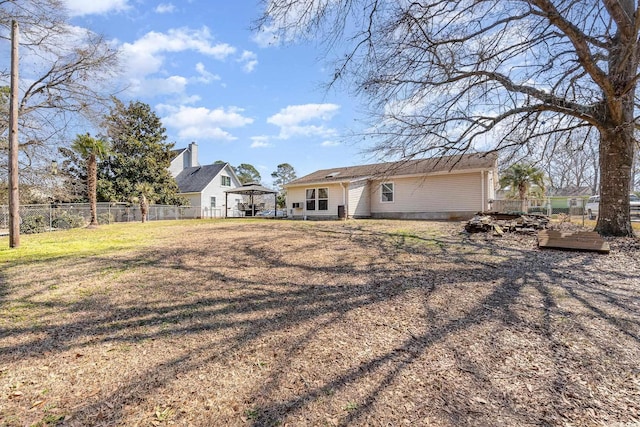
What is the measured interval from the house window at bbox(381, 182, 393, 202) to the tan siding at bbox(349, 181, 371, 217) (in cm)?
92

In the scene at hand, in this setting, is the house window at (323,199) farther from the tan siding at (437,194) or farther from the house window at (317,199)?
the tan siding at (437,194)

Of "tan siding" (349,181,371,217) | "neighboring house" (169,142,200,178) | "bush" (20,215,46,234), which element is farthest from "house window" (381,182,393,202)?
"neighboring house" (169,142,200,178)

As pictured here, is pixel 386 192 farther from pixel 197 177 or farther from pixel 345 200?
pixel 197 177

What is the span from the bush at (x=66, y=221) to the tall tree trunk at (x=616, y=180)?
66.3 feet

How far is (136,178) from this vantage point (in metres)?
25.3

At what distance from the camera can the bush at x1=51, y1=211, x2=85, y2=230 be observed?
14038mm

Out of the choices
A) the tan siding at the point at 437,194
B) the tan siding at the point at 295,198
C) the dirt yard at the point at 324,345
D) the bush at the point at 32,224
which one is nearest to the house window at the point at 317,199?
the tan siding at the point at 295,198

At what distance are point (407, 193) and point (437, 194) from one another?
1583mm

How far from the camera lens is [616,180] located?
24.0ft

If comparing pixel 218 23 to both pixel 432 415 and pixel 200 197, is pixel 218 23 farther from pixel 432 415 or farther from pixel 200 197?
pixel 200 197

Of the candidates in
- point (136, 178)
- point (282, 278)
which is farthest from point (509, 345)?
point (136, 178)

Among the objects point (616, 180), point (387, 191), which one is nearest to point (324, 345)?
point (616, 180)

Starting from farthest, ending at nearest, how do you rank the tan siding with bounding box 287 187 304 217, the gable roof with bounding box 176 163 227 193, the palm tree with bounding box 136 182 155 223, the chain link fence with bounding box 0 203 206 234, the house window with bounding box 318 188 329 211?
the gable roof with bounding box 176 163 227 193
the tan siding with bounding box 287 187 304 217
the palm tree with bounding box 136 182 155 223
the house window with bounding box 318 188 329 211
the chain link fence with bounding box 0 203 206 234

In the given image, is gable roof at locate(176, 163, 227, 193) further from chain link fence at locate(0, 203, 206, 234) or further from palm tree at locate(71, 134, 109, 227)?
palm tree at locate(71, 134, 109, 227)
